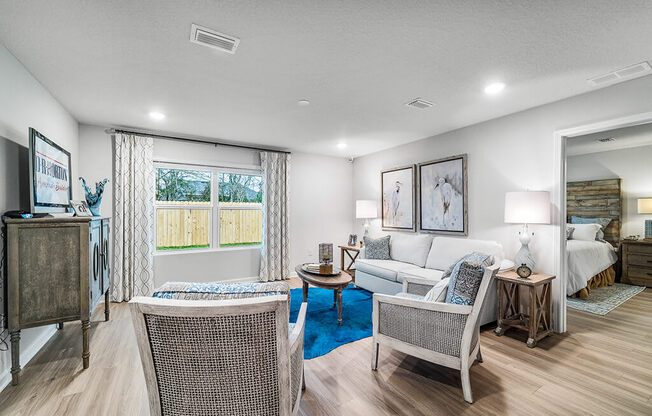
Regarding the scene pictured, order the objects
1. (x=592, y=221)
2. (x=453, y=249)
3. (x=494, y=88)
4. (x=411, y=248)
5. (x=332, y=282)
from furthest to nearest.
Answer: (x=592, y=221), (x=411, y=248), (x=453, y=249), (x=332, y=282), (x=494, y=88)

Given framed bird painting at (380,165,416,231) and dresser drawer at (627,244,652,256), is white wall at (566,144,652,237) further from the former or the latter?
framed bird painting at (380,165,416,231)

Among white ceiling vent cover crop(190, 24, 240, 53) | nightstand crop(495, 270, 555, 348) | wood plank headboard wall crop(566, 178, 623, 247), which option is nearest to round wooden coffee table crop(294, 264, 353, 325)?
nightstand crop(495, 270, 555, 348)

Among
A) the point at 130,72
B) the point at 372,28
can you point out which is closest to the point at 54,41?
the point at 130,72

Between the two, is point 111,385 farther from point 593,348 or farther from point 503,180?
point 503,180

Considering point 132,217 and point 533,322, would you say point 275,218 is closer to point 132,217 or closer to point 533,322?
point 132,217

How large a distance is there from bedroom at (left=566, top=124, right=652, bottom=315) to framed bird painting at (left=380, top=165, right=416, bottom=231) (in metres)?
2.23

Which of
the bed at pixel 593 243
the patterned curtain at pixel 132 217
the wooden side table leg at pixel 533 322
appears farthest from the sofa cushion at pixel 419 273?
the patterned curtain at pixel 132 217

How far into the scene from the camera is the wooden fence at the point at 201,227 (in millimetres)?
4502

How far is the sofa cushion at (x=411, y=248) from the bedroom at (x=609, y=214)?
1.93 m

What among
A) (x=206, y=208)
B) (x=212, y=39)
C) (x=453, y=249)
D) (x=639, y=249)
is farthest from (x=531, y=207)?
(x=206, y=208)

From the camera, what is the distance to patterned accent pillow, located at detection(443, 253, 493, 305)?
1939 millimetres

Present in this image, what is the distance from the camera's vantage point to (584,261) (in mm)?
4098

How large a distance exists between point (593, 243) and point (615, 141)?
72.6 inches

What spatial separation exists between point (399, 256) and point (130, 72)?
395 centimetres
